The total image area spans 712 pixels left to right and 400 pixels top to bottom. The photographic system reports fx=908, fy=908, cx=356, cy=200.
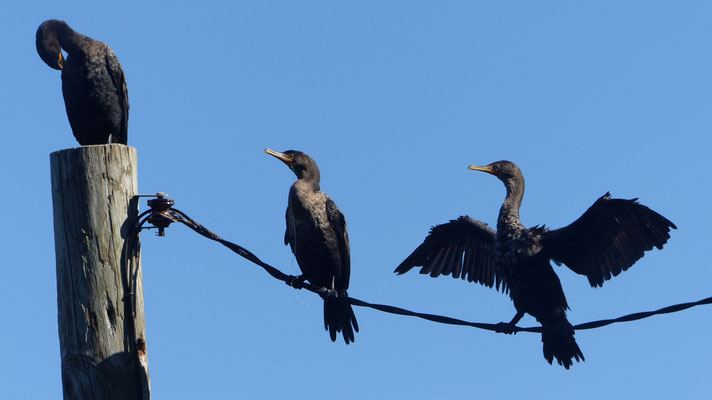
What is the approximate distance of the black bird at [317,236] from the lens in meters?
6.54

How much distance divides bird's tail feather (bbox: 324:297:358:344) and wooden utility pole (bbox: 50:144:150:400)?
243 cm

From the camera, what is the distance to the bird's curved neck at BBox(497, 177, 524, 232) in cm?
738

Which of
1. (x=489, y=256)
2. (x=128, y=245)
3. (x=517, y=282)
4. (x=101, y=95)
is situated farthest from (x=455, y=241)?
(x=128, y=245)

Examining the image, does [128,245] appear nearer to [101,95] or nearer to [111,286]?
[111,286]

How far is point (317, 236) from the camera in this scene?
6.65 metres

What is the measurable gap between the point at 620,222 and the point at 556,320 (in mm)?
932

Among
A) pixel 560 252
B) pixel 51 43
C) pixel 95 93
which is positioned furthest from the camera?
pixel 51 43

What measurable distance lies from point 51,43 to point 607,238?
4782mm

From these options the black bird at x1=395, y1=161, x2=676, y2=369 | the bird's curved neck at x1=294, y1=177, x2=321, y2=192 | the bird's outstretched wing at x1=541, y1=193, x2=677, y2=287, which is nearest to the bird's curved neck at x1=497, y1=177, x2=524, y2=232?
the black bird at x1=395, y1=161, x2=676, y2=369

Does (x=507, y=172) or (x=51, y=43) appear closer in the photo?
(x=51, y=43)

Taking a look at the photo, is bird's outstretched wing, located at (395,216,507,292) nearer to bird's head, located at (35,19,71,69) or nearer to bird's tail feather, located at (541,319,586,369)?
bird's tail feather, located at (541,319,586,369)

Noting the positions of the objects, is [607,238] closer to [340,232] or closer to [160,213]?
[340,232]

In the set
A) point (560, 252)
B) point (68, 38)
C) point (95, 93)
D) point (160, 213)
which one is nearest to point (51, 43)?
point (68, 38)

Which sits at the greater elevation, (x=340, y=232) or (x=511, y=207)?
(x=511, y=207)
